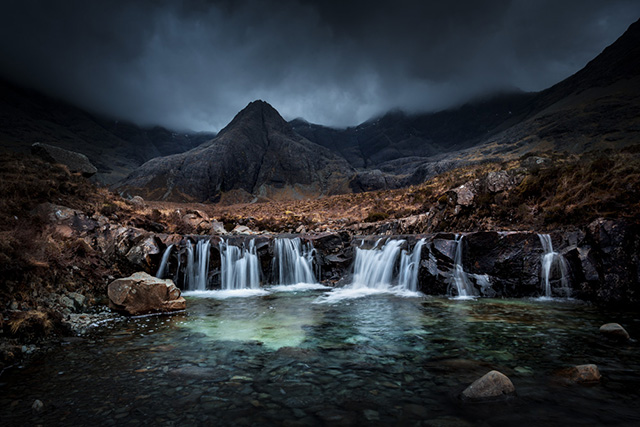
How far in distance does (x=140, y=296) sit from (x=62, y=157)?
56.7 ft

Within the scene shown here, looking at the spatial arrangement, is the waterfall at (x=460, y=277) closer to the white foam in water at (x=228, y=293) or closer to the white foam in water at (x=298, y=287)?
the white foam in water at (x=298, y=287)

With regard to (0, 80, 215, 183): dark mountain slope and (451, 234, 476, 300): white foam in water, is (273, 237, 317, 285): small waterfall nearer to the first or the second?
(451, 234, 476, 300): white foam in water

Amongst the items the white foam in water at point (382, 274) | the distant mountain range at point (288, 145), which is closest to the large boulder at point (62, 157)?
the white foam in water at point (382, 274)

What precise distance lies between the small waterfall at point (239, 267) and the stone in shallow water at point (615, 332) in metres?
13.9

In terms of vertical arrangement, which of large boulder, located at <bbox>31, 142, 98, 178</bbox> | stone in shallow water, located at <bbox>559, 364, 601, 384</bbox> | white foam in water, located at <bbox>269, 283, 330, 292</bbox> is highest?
large boulder, located at <bbox>31, 142, 98, 178</bbox>

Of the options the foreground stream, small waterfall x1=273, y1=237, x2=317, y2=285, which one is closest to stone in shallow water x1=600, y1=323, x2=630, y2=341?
the foreground stream

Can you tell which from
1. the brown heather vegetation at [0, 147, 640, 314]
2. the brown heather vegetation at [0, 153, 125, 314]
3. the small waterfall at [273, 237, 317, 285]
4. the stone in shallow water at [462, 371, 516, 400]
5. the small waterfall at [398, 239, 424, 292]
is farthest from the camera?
the small waterfall at [273, 237, 317, 285]

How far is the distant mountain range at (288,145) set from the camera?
78.9 m

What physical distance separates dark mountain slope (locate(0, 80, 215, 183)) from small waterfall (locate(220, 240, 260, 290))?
11911 centimetres

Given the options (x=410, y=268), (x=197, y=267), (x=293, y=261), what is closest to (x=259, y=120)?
(x=293, y=261)

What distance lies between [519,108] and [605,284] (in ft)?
673

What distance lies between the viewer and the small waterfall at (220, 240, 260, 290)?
15703mm

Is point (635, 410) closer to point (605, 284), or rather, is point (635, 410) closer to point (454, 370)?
point (454, 370)

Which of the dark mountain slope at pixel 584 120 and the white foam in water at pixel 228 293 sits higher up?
the dark mountain slope at pixel 584 120
